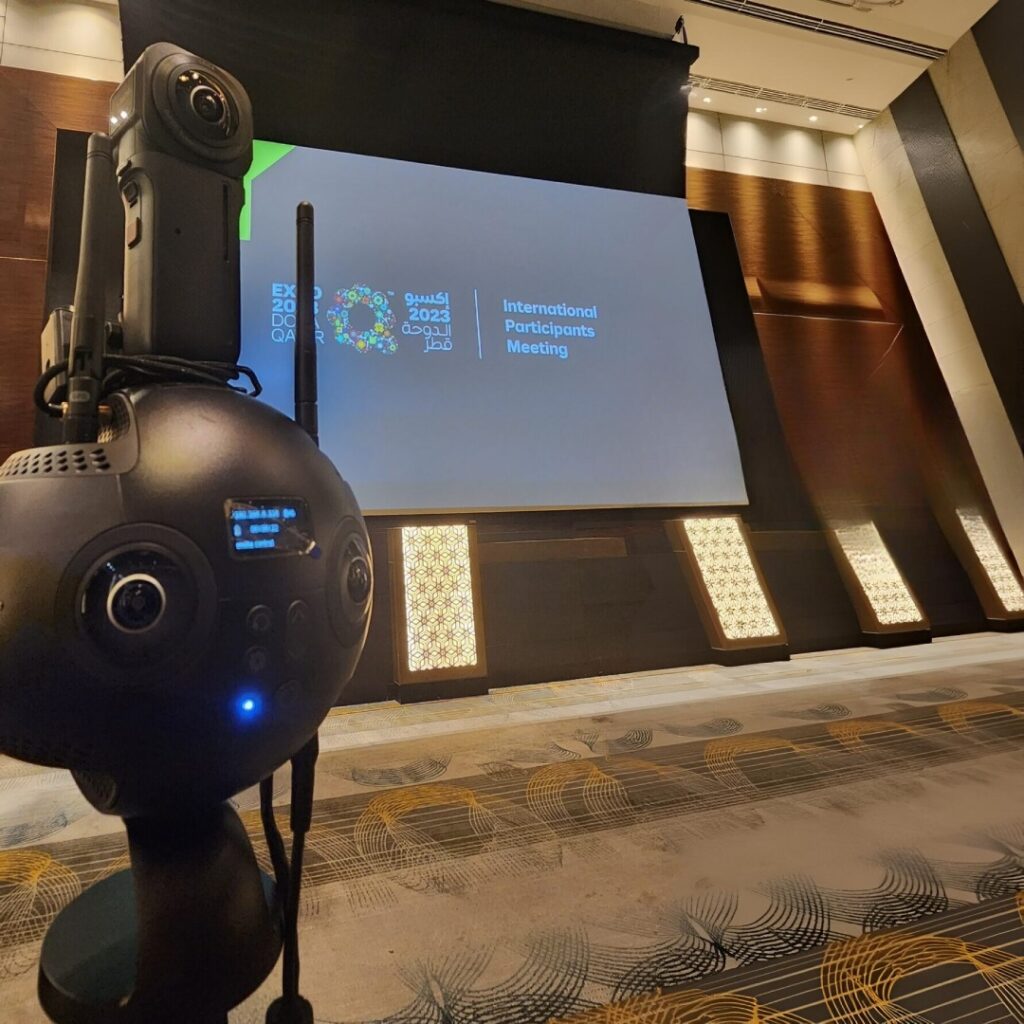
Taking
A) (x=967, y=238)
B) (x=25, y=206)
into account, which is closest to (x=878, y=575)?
(x=967, y=238)

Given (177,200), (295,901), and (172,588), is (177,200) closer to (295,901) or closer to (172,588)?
(172,588)

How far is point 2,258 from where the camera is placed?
2254 millimetres

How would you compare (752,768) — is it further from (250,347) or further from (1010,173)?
(1010,173)

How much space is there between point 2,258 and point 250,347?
3.54 feet

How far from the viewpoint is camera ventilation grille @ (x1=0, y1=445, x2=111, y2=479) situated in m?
0.44

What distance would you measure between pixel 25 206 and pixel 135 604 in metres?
2.82

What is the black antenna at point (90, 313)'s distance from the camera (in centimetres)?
48

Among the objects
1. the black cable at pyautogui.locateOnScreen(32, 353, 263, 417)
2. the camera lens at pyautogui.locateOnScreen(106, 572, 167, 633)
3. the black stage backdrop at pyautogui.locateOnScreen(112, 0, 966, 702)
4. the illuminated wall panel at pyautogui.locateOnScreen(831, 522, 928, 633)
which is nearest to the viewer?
the camera lens at pyautogui.locateOnScreen(106, 572, 167, 633)

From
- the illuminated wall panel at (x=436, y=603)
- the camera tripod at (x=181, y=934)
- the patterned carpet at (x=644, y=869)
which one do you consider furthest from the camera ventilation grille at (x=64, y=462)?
the illuminated wall panel at (x=436, y=603)

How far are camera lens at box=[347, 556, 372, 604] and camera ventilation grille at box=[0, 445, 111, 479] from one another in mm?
201

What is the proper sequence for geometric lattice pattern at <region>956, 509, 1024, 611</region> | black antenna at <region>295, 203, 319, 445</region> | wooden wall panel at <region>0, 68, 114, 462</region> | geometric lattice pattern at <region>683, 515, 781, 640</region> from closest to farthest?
1. black antenna at <region>295, 203, 319, 445</region>
2. wooden wall panel at <region>0, 68, 114, 462</region>
3. geometric lattice pattern at <region>683, 515, 781, 640</region>
4. geometric lattice pattern at <region>956, 509, 1024, 611</region>

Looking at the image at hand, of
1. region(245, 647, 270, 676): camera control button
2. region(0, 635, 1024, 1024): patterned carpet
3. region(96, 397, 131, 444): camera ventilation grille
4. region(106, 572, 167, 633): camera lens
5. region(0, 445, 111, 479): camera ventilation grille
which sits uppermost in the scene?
region(96, 397, 131, 444): camera ventilation grille

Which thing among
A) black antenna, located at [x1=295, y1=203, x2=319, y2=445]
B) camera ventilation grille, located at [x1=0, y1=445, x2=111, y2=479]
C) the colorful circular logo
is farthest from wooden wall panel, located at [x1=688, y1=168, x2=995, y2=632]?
camera ventilation grille, located at [x1=0, y1=445, x2=111, y2=479]

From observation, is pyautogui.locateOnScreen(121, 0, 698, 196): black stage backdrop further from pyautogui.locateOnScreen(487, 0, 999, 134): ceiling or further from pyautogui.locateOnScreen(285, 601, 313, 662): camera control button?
pyautogui.locateOnScreen(285, 601, 313, 662): camera control button
